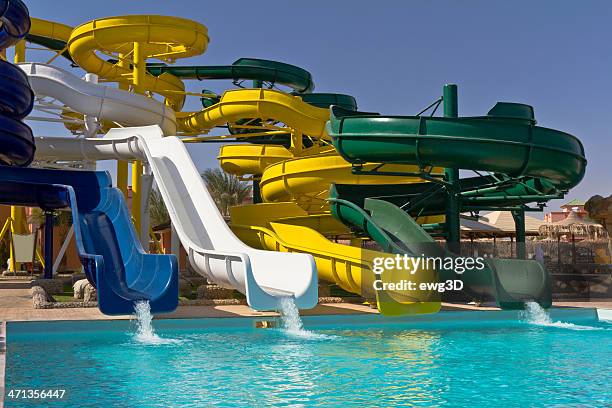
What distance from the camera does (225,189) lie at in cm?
4003

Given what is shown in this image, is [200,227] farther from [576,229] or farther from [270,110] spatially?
[576,229]

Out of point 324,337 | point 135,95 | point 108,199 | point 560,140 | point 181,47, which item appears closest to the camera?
point 324,337

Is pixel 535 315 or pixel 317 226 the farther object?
pixel 317 226

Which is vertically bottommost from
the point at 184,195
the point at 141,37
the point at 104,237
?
the point at 104,237

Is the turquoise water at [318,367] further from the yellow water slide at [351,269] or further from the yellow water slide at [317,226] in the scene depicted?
the yellow water slide at [317,226]

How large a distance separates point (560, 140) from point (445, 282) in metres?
3.27

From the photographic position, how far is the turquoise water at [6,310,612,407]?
22.2 feet

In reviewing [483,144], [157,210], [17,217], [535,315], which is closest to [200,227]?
[483,144]

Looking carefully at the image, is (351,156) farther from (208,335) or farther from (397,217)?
(208,335)

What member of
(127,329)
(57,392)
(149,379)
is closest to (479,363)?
(149,379)

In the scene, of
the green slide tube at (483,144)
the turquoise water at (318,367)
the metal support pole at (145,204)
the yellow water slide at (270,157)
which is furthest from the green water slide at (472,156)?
the metal support pole at (145,204)

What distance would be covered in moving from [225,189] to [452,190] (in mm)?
25826

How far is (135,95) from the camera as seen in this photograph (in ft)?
62.4

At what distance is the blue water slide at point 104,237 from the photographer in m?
11.5
